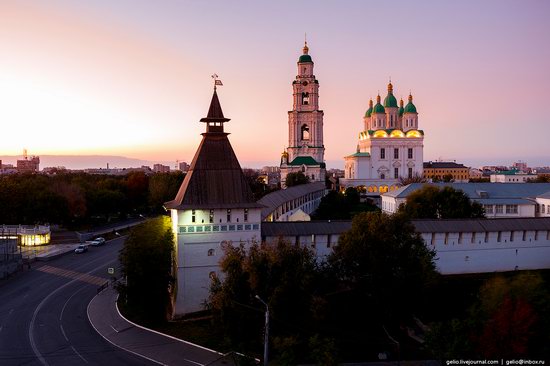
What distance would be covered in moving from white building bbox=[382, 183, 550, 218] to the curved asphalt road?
34.3 metres

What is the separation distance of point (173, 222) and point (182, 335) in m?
6.96

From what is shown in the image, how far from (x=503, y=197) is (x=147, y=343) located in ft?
152

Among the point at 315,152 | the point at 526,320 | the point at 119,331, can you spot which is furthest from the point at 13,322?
the point at 315,152

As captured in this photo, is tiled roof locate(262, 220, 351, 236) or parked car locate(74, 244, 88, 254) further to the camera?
parked car locate(74, 244, 88, 254)

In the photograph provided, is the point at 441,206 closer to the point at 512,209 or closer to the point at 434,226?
the point at 434,226

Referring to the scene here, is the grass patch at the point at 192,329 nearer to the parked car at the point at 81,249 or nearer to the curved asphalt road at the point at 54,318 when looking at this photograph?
the curved asphalt road at the point at 54,318

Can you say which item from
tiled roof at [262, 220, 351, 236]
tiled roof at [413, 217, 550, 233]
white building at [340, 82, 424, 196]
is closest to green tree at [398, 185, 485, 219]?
tiled roof at [413, 217, 550, 233]

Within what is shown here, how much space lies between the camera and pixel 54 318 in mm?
25625

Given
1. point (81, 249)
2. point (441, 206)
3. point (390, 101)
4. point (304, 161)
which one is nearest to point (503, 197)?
point (441, 206)

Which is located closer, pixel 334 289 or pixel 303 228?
pixel 334 289

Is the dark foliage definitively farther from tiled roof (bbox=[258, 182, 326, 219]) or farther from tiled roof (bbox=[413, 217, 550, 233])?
tiled roof (bbox=[413, 217, 550, 233])

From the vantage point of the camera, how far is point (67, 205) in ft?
171

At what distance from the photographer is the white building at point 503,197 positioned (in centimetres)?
5262

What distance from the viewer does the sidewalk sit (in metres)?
20.3
